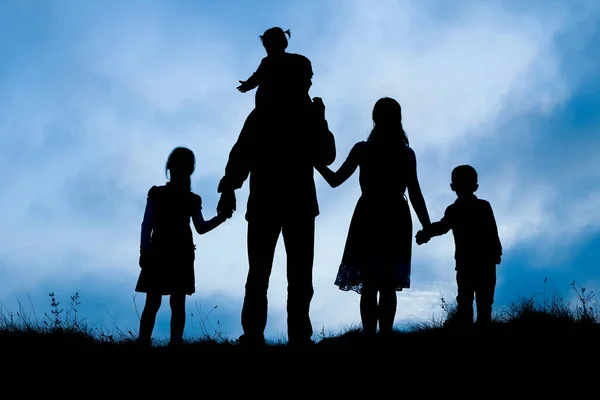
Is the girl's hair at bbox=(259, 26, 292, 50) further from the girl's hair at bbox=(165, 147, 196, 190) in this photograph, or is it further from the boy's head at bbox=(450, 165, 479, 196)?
the boy's head at bbox=(450, 165, 479, 196)

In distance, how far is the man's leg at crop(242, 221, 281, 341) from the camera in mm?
6273

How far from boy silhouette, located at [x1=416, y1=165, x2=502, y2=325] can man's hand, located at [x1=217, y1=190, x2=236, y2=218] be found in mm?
3253

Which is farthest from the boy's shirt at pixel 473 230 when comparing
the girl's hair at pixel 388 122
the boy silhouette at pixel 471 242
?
the girl's hair at pixel 388 122

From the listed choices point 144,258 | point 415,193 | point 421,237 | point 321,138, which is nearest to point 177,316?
point 144,258

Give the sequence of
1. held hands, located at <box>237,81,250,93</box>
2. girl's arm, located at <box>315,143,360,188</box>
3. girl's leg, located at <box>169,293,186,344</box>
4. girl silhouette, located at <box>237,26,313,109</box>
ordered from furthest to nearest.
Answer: girl's leg, located at <box>169,293,186,344</box> < girl's arm, located at <box>315,143,360,188</box> < held hands, located at <box>237,81,250,93</box> < girl silhouette, located at <box>237,26,313,109</box>

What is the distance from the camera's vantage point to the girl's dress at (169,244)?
307 inches

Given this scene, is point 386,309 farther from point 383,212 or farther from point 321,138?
point 321,138

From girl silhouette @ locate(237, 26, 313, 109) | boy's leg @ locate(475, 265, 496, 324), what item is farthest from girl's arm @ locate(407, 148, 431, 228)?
boy's leg @ locate(475, 265, 496, 324)

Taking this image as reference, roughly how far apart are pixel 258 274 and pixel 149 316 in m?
2.07

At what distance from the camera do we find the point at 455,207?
29.3 ft

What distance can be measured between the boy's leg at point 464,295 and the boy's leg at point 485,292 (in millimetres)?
99

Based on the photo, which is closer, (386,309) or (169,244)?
(386,309)

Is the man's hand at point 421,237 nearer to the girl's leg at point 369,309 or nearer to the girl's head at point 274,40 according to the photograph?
the girl's leg at point 369,309

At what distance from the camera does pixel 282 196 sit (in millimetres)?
6266
